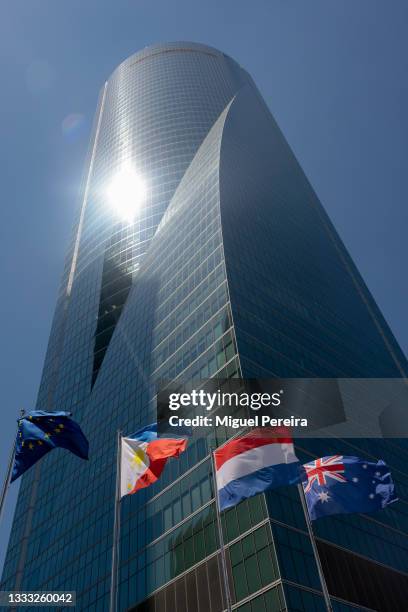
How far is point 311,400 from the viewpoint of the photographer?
7962 cm

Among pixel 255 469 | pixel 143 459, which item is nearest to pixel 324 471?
pixel 255 469

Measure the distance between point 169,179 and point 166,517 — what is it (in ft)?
354

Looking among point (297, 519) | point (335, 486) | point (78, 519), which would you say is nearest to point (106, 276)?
point (78, 519)

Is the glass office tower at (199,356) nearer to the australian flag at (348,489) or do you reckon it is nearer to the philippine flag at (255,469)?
the australian flag at (348,489)

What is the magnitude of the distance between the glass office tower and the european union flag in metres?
22.6

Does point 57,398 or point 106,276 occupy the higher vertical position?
point 106,276

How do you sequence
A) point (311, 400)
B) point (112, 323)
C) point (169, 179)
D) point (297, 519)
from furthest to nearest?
point (169, 179) < point (112, 323) < point (311, 400) < point (297, 519)

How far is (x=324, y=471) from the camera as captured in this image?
33.6 metres

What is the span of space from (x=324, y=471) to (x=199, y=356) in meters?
44.7

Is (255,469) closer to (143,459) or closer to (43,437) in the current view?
(143,459)

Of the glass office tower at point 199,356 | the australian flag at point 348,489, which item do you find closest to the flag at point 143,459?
the australian flag at point 348,489

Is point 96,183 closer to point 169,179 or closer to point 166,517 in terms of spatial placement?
point 169,179

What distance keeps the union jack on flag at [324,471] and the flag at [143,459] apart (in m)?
6.84

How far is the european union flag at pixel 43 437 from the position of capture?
3381 cm
